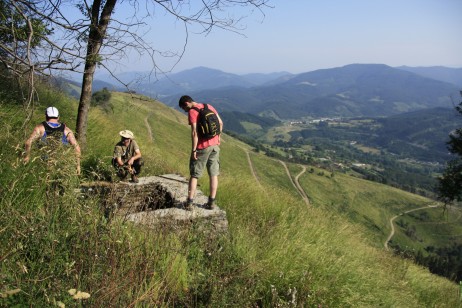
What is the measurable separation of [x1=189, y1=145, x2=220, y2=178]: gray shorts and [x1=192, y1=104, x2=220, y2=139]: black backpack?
25 cm

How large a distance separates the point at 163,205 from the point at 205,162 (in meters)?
1.11

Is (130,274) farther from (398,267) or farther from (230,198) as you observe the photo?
(398,267)

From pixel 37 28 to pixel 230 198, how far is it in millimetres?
4456

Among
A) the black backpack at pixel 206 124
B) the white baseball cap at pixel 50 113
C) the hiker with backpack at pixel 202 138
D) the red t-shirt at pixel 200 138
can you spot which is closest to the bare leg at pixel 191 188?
the hiker with backpack at pixel 202 138

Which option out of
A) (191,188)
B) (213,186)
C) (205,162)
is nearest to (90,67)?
(205,162)

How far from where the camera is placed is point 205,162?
592 centimetres

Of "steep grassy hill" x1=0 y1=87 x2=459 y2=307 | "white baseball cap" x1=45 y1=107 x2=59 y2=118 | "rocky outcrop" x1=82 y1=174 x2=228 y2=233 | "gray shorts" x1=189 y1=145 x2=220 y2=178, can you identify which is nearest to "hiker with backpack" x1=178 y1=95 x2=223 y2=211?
"gray shorts" x1=189 y1=145 x2=220 y2=178

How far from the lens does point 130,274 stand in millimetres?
2484

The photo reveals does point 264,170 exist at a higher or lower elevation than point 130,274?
lower

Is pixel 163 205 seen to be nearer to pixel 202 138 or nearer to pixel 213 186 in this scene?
pixel 213 186

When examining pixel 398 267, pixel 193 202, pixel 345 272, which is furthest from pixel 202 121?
pixel 398 267

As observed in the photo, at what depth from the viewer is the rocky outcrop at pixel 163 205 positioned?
4.01 meters

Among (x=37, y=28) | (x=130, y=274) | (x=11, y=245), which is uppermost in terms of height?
(x=37, y=28)

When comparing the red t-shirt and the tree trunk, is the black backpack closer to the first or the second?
the red t-shirt
